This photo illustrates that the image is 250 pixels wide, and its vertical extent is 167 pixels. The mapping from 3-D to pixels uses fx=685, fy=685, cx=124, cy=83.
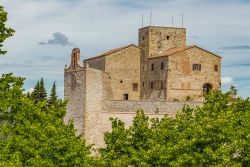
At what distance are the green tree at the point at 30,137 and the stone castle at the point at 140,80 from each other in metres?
24.2

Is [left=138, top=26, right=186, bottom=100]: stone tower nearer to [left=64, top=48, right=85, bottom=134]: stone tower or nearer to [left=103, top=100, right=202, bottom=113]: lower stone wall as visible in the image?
[left=64, top=48, right=85, bottom=134]: stone tower

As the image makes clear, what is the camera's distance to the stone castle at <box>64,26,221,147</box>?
6569 centimetres

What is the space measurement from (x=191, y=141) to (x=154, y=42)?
138ft

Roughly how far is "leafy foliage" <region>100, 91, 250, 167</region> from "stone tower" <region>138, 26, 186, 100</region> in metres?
33.5

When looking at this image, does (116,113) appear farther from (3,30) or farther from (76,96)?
(3,30)

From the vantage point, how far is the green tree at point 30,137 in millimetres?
36281

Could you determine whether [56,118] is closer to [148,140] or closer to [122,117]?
[148,140]

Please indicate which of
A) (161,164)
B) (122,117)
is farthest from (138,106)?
(161,164)

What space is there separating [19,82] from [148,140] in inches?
330

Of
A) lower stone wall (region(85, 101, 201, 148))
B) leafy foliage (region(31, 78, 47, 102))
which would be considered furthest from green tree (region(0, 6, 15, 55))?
leafy foliage (region(31, 78, 47, 102))

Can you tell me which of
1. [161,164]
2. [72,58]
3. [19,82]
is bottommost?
[161,164]

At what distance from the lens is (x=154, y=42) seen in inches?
3059

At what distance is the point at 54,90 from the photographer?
9719 centimetres

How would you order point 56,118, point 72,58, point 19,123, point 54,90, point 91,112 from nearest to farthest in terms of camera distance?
point 19,123 → point 56,118 → point 91,112 → point 72,58 → point 54,90
